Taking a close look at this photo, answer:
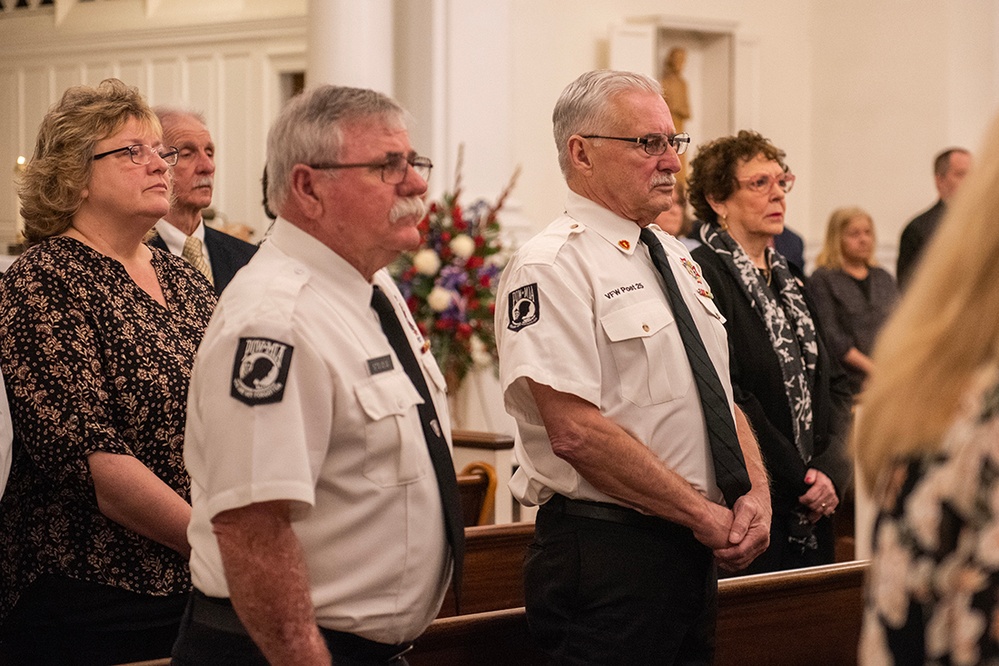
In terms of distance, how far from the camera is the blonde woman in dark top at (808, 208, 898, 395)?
7.04m

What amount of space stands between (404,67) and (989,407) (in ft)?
20.5

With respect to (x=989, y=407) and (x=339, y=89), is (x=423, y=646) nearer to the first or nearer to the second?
(x=339, y=89)

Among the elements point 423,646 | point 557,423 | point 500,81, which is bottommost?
point 423,646

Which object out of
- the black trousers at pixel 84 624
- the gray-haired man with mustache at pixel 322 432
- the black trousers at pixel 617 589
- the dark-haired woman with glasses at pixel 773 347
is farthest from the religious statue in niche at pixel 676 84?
the gray-haired man with mustache at pixel 322 432

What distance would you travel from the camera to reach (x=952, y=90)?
916 centimetres

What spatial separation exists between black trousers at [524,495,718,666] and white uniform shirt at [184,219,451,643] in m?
0.54

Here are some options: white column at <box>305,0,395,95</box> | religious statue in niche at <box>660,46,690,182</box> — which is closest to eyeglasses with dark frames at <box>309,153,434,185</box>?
white column at <box>305,0,395,95</box>

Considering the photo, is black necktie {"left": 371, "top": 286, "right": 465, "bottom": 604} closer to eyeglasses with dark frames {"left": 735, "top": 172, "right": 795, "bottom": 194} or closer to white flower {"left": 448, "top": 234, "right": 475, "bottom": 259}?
eyeglasses with dark frames {"left": 735, "top": 172, "right": 795, "bottom": 194}

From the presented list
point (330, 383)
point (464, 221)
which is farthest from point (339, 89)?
point (464, 221)

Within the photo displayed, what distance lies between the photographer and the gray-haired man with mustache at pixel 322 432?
5.71ft

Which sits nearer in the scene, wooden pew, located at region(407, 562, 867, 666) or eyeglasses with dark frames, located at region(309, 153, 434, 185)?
eyeglasses with dark frames, located at region(309, 153, 434, 185)

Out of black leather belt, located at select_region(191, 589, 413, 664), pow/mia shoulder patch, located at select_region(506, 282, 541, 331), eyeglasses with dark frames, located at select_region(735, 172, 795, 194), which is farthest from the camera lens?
eyeglasses with dark frames, located at select_region(735, 172, 795, 194)

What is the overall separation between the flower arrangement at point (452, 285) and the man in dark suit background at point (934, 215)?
2.82 metres

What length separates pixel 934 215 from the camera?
796 centimetres
